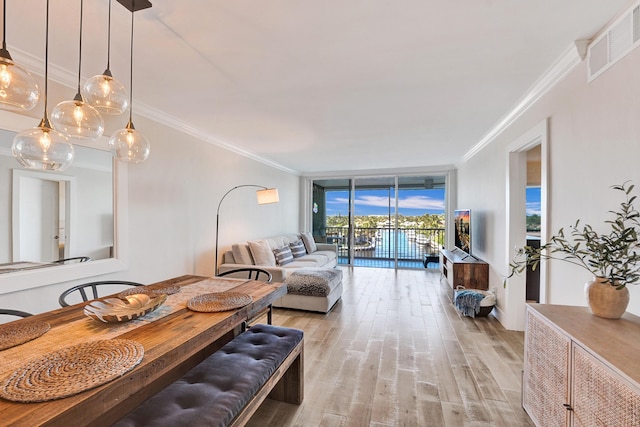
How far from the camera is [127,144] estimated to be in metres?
1.81

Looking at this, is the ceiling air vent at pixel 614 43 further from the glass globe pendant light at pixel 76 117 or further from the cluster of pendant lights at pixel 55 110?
the glass globe pendant light at pixel 76 117

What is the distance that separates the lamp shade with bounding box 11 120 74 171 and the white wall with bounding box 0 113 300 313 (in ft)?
4.29

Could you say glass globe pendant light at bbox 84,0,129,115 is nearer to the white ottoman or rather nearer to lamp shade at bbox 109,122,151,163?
lamp shade at bbox 109,122,151,163

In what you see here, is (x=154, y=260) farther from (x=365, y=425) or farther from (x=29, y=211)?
(x=365, y=425)

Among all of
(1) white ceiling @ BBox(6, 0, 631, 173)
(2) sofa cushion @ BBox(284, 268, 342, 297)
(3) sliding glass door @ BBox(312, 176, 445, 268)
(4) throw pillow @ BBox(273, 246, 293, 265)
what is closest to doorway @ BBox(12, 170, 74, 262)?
(1) white ceiling @ BBox(6, 0, 631, 173)

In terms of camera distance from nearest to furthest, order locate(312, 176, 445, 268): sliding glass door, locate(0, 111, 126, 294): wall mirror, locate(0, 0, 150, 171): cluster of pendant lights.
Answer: locate(0, 0, 150, 171): cluster of pendant lights, locate(0, 111, 126, 294): wall mirror, locate(312, 176, 445, 268): sliding glass door

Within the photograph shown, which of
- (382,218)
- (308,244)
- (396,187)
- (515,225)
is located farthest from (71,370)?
(382,218)

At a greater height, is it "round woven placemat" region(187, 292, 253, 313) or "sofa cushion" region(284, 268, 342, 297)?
"round woven placemat" region(187, 292, 253, 313)

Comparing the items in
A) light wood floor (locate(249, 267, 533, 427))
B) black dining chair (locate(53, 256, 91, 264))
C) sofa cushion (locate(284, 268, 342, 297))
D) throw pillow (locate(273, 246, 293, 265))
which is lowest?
light wood floor (locate(249, 267, 533, 427))

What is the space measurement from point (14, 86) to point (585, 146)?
123 inches

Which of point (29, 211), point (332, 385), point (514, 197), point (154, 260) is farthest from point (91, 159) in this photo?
point (514, 197)

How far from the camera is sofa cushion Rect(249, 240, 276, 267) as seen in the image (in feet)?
13.7

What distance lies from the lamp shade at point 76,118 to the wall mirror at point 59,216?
0.95m

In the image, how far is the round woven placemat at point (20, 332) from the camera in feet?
3.50
